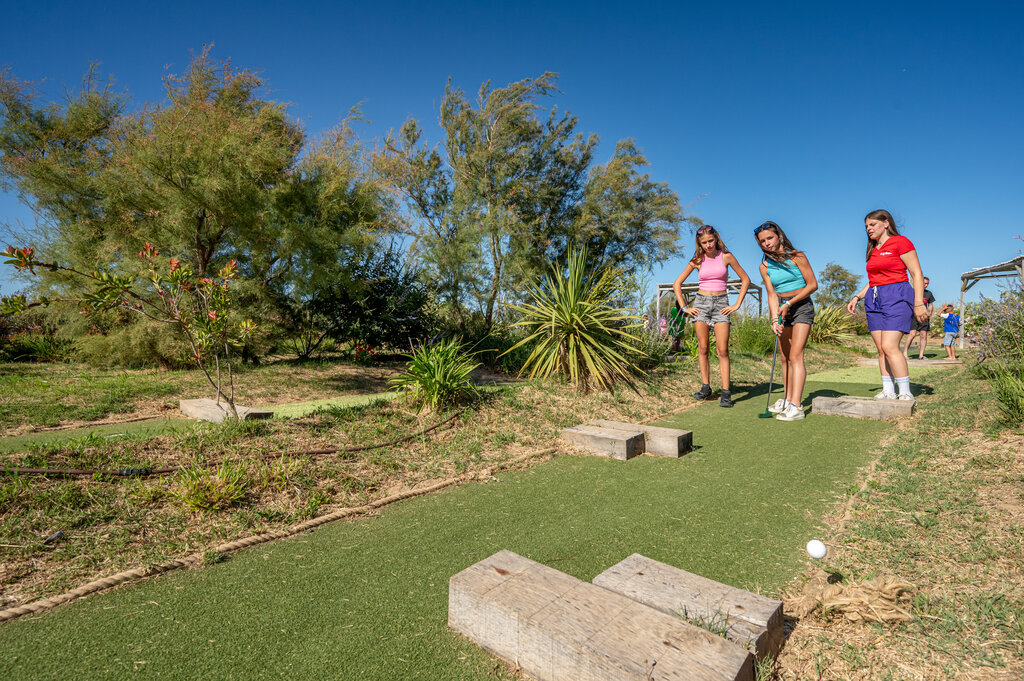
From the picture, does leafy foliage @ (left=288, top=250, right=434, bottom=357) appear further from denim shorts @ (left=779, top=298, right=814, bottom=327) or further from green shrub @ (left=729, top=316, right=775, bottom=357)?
green shrub @ (left=729, top=316, right=775, bottom=357)

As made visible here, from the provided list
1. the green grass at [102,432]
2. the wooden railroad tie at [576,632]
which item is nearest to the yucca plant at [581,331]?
the green grass at [102,432]

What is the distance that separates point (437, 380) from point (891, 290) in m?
4.38

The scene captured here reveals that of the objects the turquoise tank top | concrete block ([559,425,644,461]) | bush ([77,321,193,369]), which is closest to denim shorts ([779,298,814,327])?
the turquoise tank top

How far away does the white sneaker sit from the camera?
5066 mm

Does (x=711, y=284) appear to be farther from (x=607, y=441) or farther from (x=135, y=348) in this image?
(x=135, y=348)

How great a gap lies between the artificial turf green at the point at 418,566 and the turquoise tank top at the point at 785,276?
1.81m

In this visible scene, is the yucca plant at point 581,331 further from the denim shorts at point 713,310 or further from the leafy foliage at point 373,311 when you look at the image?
the leafy foliage at point 373,311

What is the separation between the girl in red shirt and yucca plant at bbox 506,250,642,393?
235cm

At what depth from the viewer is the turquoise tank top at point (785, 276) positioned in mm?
5125

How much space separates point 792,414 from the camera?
5066 mm

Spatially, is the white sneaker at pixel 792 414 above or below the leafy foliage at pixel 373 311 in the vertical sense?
below

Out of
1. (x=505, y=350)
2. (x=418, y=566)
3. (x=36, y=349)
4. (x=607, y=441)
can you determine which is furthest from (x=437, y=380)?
(x=36, y=349)

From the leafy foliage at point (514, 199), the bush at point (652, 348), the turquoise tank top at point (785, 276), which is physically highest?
the leafy foliage at point (514, 199)

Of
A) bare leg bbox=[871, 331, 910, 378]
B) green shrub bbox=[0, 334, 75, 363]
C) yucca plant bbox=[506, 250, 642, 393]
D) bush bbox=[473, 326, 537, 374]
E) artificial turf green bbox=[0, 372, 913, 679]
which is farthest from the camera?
green shrub bbox=[0, 334, 75, 363]
